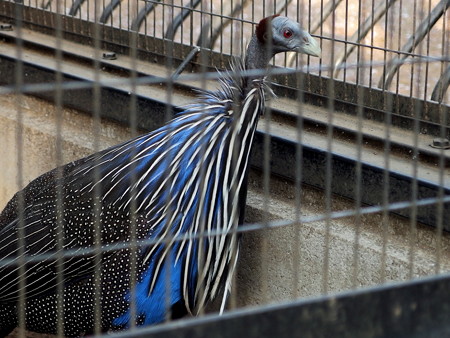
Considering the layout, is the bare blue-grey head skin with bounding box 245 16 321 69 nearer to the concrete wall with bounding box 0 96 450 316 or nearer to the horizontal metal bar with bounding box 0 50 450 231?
the horizontal metal bar with bounding box 0 50 450 231

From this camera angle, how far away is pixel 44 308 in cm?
412

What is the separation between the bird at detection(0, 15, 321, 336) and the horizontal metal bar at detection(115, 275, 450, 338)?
1.29 m

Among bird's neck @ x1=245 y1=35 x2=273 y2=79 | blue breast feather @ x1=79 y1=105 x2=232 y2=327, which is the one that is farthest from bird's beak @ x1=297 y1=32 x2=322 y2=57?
blue breast feather @ x1=79 y1=105 x2=232 y2=327

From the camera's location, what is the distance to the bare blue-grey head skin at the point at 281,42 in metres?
4.24

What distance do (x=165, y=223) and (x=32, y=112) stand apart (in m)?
2.14

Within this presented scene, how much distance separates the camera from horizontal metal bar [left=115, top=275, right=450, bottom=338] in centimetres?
227

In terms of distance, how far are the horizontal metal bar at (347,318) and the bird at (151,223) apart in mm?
1292

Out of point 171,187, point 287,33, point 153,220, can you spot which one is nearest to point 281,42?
point 287,33

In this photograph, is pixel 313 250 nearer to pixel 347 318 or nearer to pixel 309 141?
pixel 309 141

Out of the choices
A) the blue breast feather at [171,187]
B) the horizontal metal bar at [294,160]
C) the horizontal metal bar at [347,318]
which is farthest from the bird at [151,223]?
the horizontal metal bar at [347,318]

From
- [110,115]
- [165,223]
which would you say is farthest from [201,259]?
[110,115]

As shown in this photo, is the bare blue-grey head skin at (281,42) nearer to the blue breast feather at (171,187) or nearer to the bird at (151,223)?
the bird at (151,223)

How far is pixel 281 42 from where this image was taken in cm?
429

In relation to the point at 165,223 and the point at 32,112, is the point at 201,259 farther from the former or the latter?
the point at 32,112
